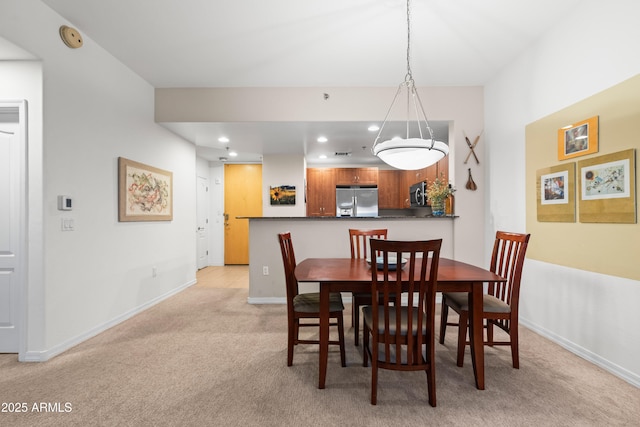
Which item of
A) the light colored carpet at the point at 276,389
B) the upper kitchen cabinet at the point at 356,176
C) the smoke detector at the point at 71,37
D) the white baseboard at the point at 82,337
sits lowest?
the light colored carpet at the point at 276,389

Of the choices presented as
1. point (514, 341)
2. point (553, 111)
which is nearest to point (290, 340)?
point (514, 341)

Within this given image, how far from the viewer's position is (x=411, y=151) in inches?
83.0

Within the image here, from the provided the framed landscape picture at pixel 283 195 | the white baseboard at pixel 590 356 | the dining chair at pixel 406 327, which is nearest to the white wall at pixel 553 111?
the white baseboard at pixel 590 356

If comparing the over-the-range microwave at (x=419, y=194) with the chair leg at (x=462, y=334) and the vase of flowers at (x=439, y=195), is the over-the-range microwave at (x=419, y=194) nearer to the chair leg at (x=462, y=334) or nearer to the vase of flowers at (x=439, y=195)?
Result: the vase of flowers at (x=439, y=195)

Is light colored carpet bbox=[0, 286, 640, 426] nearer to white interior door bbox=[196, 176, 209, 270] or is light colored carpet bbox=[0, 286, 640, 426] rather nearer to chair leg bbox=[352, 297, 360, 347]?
chair leg bbox=[352, 297, 360, 347]

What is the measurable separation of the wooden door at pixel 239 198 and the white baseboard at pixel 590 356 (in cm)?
527

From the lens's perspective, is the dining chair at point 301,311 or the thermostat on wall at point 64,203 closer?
the dining chair at point 301,311

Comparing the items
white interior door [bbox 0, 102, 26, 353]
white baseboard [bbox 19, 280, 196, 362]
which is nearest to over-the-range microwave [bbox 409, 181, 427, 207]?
white baseboard [bbox 19, 280, 196, 362]

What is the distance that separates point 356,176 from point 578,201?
4.39 meters

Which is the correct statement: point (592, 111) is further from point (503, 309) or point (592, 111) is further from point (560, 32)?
point (503, 309)

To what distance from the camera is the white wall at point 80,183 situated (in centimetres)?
226

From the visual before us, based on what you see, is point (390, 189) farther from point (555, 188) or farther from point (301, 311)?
point (301, 311)

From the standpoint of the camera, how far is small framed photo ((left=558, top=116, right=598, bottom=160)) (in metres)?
2.20

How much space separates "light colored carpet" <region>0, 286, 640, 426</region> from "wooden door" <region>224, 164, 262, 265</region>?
387cm
